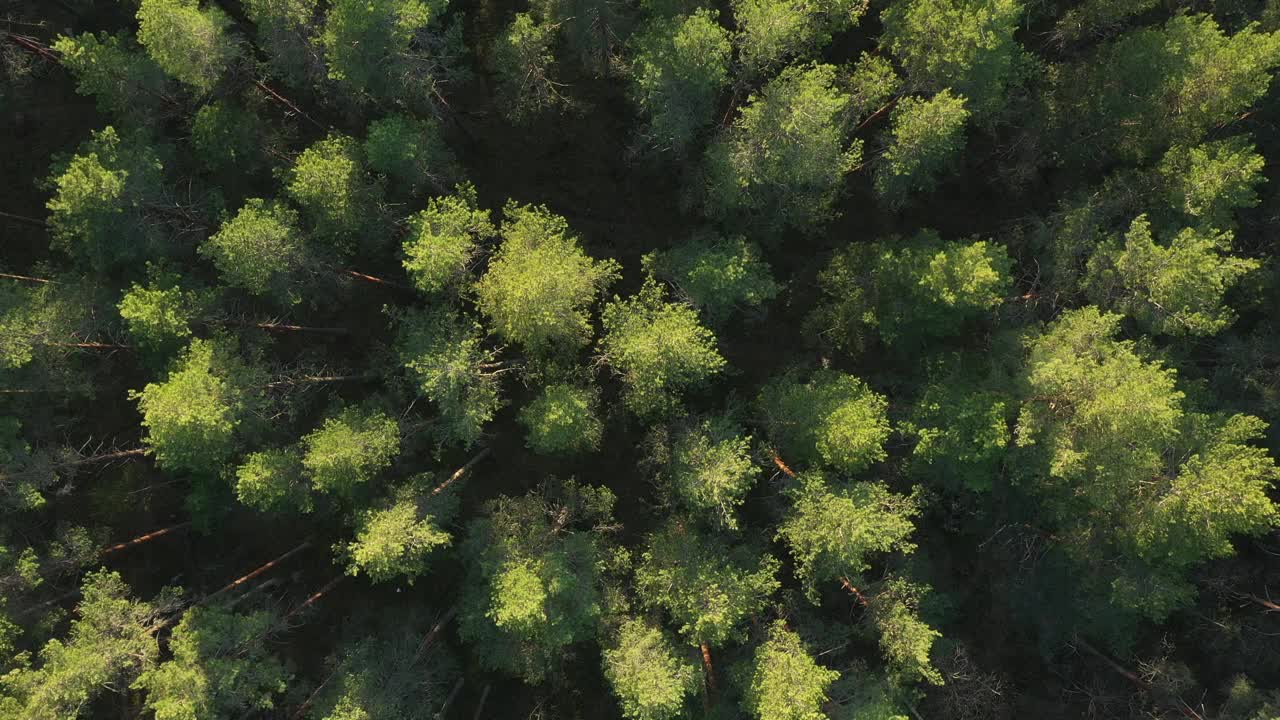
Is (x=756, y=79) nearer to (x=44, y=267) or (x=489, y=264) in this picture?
(x=489, y=264)

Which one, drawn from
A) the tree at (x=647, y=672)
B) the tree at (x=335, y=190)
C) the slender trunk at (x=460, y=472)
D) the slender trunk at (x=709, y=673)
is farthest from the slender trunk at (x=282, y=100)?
the slender trunk at (x=709, y=673)

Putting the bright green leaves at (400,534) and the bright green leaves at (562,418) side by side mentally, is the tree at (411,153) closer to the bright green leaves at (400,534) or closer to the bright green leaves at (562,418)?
the bright green leaves at (562,418)

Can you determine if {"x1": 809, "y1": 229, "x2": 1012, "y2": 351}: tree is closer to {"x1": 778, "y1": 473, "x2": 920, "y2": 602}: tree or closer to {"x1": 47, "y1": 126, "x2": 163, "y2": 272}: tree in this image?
{"x1": 778, "y1": 473, "x2": 920, "y2": 602}: tree

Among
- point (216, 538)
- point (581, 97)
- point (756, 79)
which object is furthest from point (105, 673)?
point (756, 79)

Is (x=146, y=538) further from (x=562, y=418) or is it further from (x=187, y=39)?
(x=187, y=39)

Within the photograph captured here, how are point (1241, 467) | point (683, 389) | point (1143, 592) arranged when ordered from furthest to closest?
point (683, 389), point (1143, 592), point (1241, 467)

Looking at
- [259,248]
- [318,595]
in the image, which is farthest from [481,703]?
[259,248]
